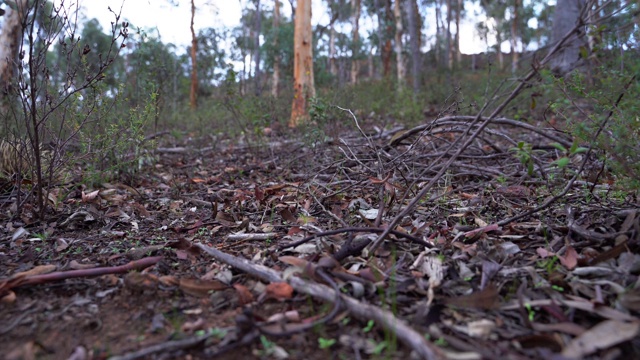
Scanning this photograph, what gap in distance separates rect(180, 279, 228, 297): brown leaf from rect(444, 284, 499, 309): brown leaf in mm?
964

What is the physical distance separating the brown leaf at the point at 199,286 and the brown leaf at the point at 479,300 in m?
0.96

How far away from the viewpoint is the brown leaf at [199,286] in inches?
73.2

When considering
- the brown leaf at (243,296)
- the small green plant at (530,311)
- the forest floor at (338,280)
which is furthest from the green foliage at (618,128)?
the brown leaf at (243,296)

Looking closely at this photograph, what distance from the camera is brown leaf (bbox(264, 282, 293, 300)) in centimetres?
176

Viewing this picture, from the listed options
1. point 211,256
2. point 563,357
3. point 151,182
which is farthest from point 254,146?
point 563,357

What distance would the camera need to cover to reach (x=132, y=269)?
2.04 meters

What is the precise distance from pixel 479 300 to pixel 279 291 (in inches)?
30.7

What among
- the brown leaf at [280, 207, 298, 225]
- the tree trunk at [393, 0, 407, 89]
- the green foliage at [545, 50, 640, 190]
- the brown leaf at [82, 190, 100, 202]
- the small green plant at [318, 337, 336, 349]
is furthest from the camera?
the tree trunk at [393, 0, 407, 89]

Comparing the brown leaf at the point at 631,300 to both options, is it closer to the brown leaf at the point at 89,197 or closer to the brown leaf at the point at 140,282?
the brown leaf at the point at 140,282

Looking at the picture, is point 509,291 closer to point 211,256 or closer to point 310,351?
point 310,351

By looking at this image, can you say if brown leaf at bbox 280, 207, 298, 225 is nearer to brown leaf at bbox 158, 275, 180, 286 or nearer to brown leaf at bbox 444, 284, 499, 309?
brown leaf at bbox 158, 275, 180, 286

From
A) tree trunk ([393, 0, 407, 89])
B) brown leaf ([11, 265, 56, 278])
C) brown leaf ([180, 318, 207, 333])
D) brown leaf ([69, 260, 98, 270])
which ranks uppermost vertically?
tree trunk ([393, 0, 407, 89])

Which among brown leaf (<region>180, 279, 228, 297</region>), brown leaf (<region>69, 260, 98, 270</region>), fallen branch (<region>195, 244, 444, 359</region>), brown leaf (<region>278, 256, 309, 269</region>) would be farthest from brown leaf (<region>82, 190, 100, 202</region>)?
brown leaf (<region>278, 256, 309, 269</region>)

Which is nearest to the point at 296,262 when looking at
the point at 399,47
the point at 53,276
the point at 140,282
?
the point at 140,282
